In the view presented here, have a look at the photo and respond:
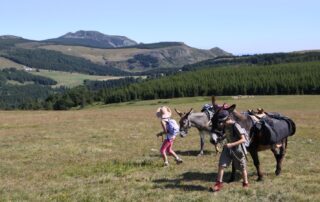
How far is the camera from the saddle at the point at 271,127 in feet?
48.6

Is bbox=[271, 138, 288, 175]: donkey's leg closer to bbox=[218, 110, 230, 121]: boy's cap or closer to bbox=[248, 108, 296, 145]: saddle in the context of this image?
bbox=[248, 108, 296, 145]: saddle

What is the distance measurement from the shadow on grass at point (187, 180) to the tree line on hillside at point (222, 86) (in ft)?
454

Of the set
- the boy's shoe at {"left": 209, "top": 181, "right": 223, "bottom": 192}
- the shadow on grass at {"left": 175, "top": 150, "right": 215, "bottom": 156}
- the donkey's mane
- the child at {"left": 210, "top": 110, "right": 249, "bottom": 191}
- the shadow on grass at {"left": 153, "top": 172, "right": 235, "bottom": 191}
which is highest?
the donkey's mane

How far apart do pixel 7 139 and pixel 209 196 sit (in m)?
20.0

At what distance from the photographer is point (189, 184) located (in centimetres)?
1448

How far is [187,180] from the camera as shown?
15.2 meters

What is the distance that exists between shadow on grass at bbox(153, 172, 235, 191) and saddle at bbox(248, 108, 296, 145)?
1.91 m

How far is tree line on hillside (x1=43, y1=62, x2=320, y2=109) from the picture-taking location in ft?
503

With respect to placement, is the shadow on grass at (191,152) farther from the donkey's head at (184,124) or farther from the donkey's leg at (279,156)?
the donkey's leg at (279,156)

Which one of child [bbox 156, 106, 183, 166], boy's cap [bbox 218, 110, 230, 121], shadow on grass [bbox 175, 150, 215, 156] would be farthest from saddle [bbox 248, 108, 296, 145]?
shadow on grass [bbox 175, 150, 215, 156]

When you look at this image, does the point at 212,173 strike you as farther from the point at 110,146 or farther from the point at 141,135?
the point at 141,135

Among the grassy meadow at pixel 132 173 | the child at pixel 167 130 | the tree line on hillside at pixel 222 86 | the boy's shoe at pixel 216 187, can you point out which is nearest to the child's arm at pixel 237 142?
the boy's shoe at pixel 216 187

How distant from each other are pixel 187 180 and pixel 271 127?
3163 millimetres

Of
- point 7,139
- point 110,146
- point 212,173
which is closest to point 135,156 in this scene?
point 110,146
